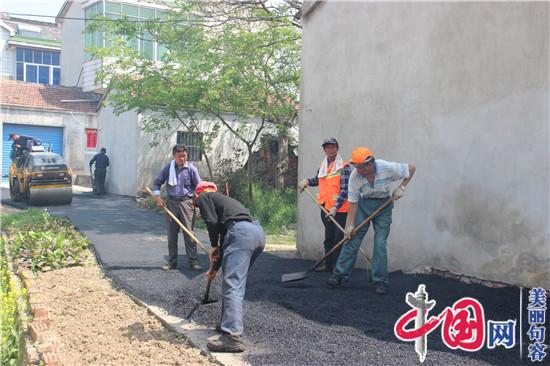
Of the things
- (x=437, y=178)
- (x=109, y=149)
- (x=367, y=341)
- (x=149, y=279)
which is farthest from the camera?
(x=109, y=149)

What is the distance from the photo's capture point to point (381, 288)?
17.3ft

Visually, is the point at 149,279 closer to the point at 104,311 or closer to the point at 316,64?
the point at 104,311

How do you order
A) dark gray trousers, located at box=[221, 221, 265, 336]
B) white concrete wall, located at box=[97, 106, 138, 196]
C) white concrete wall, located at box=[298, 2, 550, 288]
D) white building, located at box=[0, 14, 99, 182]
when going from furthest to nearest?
white building, located at box=[0, 14, 99, 182] → white concrete wall, located at box=[97, 106, 138, 196] → white concrete wall, located at box=[298, 2, 550, 288] → dark gray trousers, located at box=[221, 221, 265, 336]

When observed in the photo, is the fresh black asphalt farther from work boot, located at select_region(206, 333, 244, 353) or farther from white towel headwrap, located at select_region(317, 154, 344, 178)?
white towel headwrap, located at select_region(317, 154, 344, 178)

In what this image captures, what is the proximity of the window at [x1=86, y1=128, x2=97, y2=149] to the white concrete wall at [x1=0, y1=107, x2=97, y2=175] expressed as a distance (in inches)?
14.0

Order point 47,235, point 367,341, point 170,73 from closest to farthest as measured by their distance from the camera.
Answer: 1. point 367,341
2. point 47,235
3. point 170,73

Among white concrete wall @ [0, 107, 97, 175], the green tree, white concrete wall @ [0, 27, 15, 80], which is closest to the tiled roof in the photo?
A: white concrete wall @ [0, 107, 97, 175]

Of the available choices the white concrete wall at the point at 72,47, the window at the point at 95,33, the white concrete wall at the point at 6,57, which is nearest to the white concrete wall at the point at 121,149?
the window at the point at 95,33

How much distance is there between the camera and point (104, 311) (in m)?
5.29

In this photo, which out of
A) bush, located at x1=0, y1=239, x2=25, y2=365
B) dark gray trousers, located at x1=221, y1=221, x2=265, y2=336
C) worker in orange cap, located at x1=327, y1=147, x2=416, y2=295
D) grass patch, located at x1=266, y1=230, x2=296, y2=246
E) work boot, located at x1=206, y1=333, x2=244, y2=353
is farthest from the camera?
grass patch, located at x1=266, y1=230, x2=296, y2=246

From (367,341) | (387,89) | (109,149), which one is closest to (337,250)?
(387,89)

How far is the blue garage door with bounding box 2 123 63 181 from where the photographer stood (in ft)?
74.7

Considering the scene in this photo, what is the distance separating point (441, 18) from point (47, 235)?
618cm

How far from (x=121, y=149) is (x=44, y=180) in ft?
16.2
